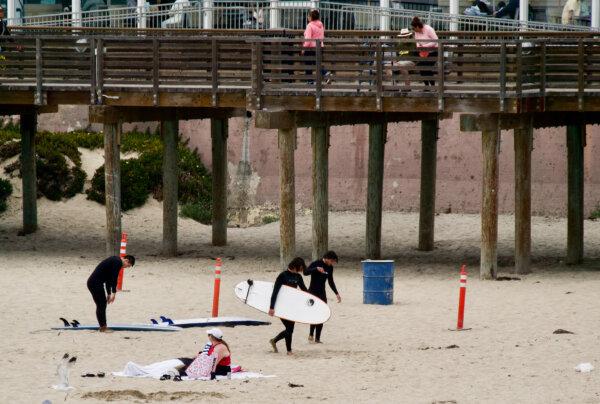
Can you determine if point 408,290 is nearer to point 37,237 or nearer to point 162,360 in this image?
point 162,360

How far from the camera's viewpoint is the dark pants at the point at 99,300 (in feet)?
70.7

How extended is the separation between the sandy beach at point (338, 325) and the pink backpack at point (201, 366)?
30 cm

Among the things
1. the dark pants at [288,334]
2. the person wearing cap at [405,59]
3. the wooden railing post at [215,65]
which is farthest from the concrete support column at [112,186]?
the dark pants at [288,334]

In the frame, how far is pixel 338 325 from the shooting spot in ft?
75.4

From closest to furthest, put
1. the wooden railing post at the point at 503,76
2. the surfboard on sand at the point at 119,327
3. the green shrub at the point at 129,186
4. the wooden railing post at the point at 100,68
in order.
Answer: the surfboard on sand at the point at 119,327 → the wooden railing post at the point at 503,76 → the wooden railing post at the point at 100,68 → the green shrub at the point at 129,186

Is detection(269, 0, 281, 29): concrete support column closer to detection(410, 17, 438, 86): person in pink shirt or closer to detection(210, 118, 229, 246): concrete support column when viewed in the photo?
detection(210, 118, 229, 246): concrete support column

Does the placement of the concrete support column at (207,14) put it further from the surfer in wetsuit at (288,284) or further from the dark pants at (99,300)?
the surfer in wetsuit at (288,284)

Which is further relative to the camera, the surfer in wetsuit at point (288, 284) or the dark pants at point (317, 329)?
the dark pants at point (317, 329)

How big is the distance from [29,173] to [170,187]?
3.59 m

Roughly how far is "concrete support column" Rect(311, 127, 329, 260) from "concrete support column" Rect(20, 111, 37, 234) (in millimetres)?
7593

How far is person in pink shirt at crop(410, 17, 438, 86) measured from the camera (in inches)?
1080

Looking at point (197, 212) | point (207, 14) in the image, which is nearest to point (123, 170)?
point (197, 212)

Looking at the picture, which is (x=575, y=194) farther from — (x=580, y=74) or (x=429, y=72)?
(x=429, y=72)

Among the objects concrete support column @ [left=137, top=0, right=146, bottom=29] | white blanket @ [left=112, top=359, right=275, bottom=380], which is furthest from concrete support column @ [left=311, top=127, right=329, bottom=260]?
white blanket @ [left=112, top=359, right=275, bottom=380]
